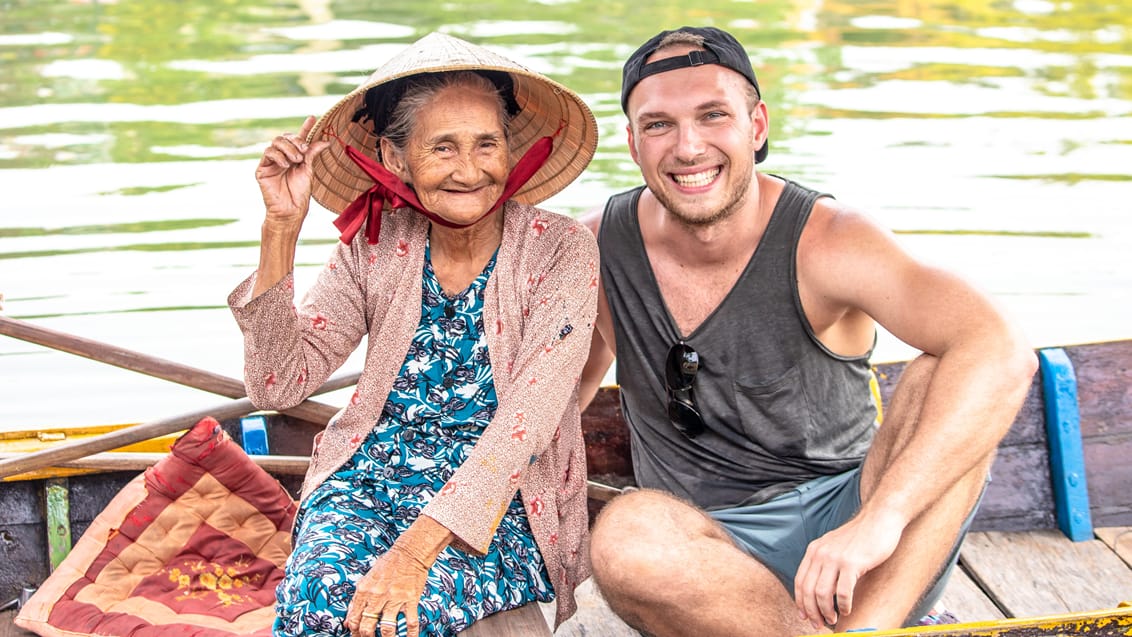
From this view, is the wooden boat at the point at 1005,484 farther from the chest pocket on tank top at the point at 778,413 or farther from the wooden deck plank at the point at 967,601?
the chest pocket on tank top at the point at 778,413

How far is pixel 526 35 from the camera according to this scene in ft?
34.1

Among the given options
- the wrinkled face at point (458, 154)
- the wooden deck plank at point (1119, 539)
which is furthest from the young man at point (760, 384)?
the wooden deck plank at point (1119, 539)

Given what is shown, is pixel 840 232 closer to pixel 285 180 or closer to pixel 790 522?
pixel 790 522

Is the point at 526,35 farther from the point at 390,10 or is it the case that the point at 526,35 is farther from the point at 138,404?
the point at 138,404

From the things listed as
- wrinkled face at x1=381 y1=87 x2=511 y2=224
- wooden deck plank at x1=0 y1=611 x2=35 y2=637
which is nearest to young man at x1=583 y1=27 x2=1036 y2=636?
wrinkled face at x1=381 y1=87 x2=511 y2=224

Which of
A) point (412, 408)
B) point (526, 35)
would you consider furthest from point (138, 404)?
point (526, 35)

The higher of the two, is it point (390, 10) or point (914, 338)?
point (914, 338)

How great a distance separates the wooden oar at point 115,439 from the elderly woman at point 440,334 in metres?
0.41

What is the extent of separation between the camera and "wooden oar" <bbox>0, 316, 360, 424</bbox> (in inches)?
111

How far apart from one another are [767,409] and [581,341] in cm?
44

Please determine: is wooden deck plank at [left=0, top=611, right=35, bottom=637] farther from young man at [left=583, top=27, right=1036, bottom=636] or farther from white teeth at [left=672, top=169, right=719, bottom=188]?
white teeth at [left=672, top=169, right=719, bottom=188]

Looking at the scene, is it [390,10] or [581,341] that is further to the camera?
[390,10]

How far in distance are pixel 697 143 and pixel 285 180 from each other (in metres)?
0.77

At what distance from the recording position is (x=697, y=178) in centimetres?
261
